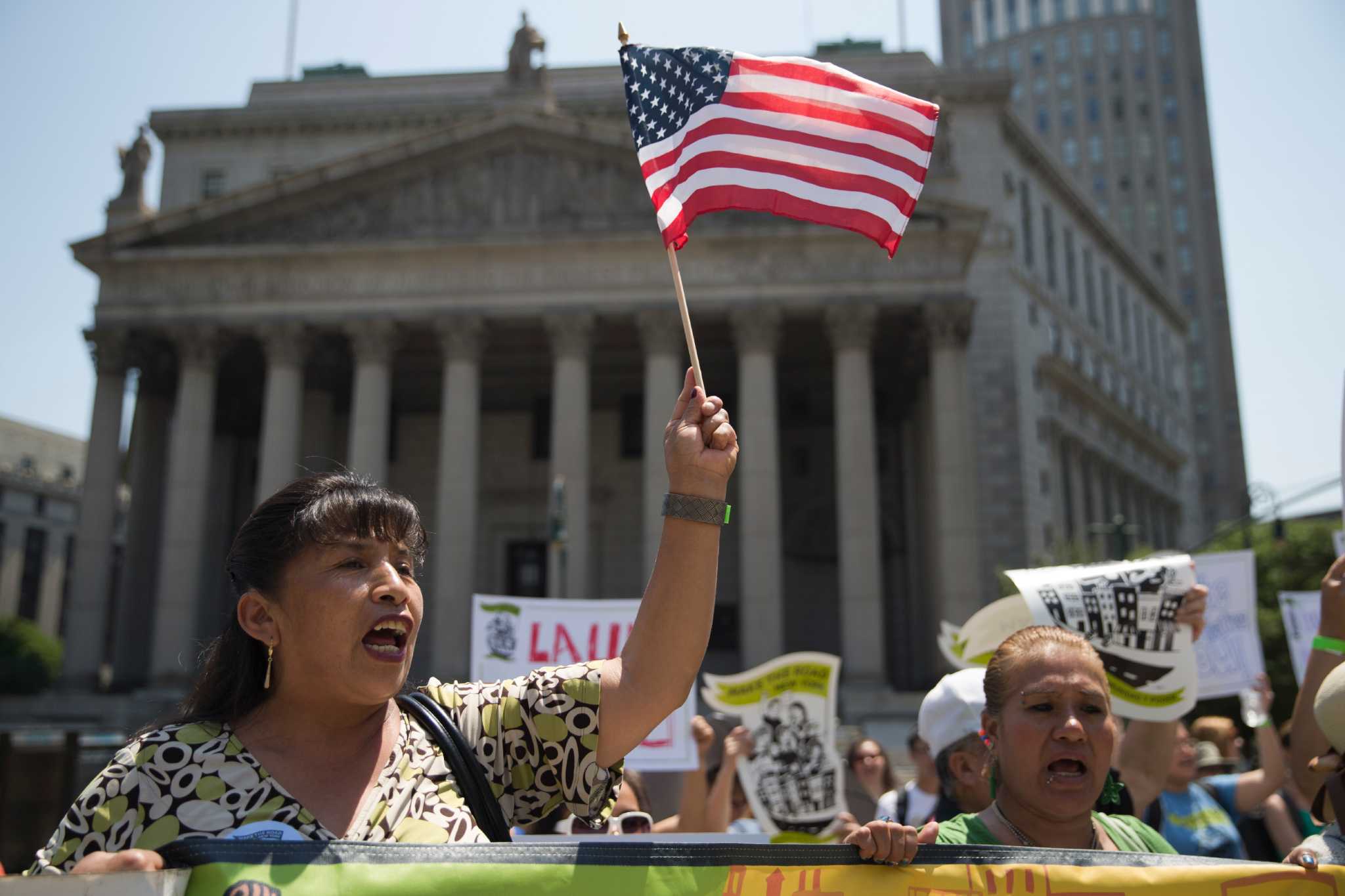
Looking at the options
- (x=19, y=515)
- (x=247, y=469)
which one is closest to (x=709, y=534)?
(x=247, y=469)

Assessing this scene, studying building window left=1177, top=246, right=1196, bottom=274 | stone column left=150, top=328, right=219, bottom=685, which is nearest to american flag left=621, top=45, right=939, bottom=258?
stone column left=150, top=328, right=219, bottom=685

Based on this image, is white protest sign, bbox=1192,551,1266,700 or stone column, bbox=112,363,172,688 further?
stone column, bbox=112,363,172,688

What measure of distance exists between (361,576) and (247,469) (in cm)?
4432

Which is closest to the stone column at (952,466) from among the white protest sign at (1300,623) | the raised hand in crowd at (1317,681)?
the white protest sign at (1300,623)

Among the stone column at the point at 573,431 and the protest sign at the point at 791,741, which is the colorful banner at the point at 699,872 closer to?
the protest sign at the point at 791,741

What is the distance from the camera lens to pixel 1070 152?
102688 mm

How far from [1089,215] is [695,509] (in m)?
65.2

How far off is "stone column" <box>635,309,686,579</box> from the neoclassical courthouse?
8 centimetres

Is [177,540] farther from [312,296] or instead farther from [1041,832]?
[1041,832]

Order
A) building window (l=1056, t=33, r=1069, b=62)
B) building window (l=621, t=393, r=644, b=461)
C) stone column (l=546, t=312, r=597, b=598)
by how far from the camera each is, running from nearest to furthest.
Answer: stone column (l=546, t=312, r=597, b=598) < building window (l=621, t=393, r=644, b=461) < building window (l=1056, t=33, r=1069, b=62)

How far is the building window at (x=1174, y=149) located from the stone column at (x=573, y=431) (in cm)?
8237

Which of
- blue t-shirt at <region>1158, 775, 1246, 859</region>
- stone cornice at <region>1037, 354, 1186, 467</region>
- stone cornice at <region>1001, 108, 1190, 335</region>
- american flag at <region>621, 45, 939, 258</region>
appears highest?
stone cornice at <region>1001, 108, 1190, 335</region>

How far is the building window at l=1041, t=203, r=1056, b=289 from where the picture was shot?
188 feet

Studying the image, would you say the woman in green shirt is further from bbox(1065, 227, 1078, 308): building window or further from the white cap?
bbox(1065, 227, 1078, 308): building window
